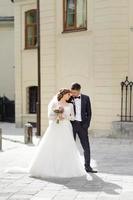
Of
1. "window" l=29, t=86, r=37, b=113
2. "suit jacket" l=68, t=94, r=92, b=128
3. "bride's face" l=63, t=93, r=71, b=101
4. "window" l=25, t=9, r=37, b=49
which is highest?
"window" l=25, t=9, r=37, b=49

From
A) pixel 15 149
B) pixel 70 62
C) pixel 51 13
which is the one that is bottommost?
pixel 15 149

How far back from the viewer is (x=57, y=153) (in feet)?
36.5

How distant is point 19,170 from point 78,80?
896 centimetres

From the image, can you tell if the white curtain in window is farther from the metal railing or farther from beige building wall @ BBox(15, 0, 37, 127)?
beige building wall @ BBox(15, 0, 37, 127)

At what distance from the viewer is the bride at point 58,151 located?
36.2ft

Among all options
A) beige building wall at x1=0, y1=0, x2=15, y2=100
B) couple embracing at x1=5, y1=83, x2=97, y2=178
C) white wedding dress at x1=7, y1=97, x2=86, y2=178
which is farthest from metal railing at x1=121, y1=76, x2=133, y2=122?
beige building wall at x1=0, y1=0, x2=15, y2=100

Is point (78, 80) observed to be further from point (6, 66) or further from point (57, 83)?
point (6, 66)

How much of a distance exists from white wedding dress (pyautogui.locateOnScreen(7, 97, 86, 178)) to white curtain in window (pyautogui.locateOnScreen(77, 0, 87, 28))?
31.2 ft

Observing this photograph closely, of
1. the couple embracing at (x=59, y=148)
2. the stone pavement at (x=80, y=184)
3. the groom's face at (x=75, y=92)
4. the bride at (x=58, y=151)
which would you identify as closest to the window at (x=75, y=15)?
the stone pavement at (x=80, y=184)

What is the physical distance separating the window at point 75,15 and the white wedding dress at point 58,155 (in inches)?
368

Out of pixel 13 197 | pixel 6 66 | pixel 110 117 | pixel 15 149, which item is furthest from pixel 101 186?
pixel 6 66

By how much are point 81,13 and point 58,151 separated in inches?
406

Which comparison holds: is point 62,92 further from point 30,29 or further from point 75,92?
point 30,29

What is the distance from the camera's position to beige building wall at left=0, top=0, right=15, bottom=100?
35.0m
